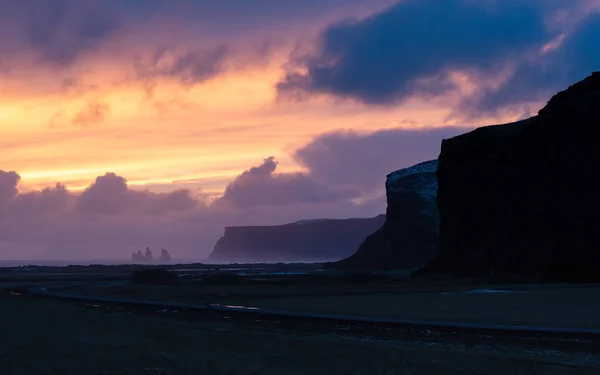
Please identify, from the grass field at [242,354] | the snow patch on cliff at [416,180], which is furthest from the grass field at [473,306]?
the snow patch on cliff at [416,180]

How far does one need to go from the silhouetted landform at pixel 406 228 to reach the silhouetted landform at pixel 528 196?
46416 mm

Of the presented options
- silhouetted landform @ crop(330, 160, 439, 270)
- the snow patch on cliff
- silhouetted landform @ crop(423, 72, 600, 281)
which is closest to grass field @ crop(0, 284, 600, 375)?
silhouetted landform @ crop(423, 72, 600, 281)

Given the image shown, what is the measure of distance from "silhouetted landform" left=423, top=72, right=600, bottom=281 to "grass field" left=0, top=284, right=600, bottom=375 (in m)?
56.6

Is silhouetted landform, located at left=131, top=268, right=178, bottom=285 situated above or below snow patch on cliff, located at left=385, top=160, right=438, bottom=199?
below

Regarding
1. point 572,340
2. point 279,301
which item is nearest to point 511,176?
point 279,301

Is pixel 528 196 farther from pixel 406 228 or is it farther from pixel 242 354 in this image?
pixel 242 354

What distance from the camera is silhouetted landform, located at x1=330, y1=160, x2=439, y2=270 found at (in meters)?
148

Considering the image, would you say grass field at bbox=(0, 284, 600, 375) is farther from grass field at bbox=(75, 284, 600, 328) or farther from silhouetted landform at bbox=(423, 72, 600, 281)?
silhouetted landform at bbox=(423, 72, 600, 281)

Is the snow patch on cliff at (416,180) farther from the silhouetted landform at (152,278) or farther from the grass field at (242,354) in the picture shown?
the grass field at (242,354)

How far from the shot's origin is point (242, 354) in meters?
23.4

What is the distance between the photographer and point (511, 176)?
299 feet

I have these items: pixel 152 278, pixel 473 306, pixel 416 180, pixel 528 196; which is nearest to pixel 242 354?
pixel 473 306

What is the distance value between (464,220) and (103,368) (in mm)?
81824

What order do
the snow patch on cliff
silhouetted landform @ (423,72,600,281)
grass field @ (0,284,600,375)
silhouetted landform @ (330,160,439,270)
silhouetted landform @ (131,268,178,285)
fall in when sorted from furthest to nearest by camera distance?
the snow patch on cliff
silhouetted landform @ (330,160,439,270)
silhouetted landform @ (131,268,178,285)
silhouetted landform @ (423,72,600,281)
grass field @ (0,284,600,375)
